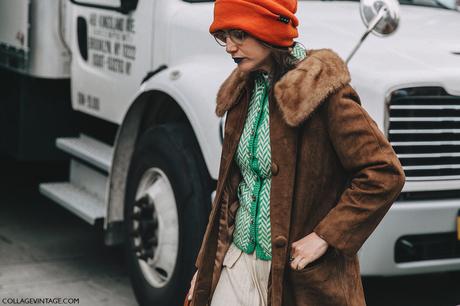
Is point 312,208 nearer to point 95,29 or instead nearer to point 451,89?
point 451,89

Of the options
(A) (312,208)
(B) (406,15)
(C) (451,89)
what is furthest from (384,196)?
(B) (406,15)

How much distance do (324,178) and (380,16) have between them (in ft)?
3.89

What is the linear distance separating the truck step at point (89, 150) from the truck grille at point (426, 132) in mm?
1928

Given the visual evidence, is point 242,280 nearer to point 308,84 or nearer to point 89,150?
point 308,84

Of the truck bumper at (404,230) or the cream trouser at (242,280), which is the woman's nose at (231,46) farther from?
the truck bumper at (404,230)

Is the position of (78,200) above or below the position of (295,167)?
below

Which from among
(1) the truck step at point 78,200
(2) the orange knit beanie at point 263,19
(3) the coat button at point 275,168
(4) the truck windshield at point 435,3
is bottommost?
(1) the truck step at point 78,200

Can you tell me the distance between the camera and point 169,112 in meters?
5.41

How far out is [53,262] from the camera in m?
6.35

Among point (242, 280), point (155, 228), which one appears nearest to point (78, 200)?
point (155, 228)

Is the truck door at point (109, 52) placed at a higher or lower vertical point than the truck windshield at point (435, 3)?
lower

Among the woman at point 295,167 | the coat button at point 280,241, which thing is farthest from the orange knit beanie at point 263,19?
the coat button at point 280,241

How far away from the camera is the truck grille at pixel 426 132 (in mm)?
4375

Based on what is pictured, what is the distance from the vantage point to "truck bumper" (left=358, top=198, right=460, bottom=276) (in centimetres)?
434
